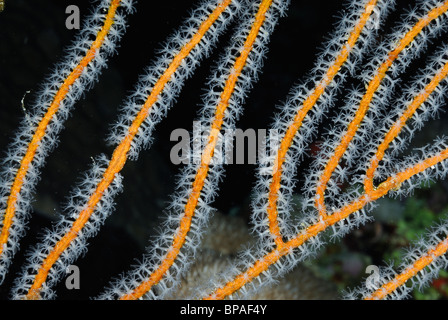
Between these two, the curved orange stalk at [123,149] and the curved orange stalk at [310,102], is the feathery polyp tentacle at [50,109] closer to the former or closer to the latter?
the curved orange stalk at [123,149]

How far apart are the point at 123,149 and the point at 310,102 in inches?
41.9

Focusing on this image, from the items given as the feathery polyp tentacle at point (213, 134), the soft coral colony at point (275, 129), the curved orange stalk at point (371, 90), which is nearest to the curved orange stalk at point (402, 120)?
the soft coral colony at point (275, 129)

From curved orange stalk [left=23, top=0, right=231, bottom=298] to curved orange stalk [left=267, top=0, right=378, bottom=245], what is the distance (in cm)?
68

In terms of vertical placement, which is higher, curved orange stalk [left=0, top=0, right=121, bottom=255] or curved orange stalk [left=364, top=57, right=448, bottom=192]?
curved orange stalk [left=364, top=57, right=448, bottom=192]

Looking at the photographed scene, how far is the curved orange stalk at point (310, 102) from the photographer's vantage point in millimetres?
2031

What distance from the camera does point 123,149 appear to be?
207cm

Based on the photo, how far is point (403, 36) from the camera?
81.1 inches

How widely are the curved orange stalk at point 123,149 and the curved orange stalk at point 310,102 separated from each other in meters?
0.68

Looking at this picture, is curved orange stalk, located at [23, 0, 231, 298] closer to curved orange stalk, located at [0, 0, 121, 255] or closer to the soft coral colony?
the soft coral colony

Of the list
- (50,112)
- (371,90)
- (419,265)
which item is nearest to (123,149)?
(50,112)

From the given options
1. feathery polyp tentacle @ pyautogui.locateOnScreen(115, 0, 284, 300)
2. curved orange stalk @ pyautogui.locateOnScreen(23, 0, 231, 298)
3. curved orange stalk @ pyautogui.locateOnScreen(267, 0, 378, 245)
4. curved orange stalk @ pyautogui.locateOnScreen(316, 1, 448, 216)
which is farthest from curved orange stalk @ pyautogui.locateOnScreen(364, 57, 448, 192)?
curved orange stalk @ pyautogui.locateOnScreen(23, 0, 231, 298)

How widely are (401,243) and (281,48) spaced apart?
2734 millimetres

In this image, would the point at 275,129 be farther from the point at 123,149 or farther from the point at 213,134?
the point at 123,149

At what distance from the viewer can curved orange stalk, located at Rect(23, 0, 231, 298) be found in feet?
6.72
